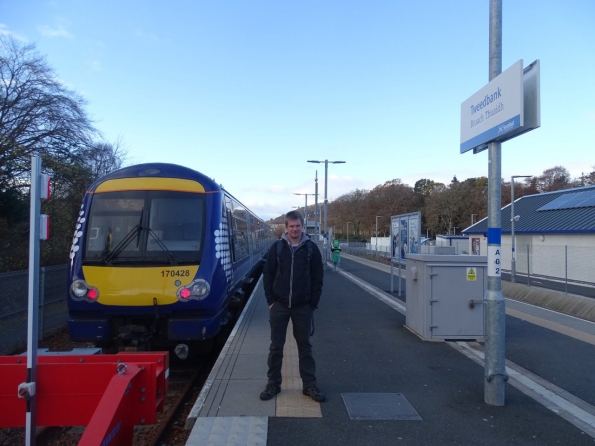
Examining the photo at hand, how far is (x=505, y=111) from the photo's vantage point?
5.16 metres

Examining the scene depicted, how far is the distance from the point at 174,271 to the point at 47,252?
1150cm

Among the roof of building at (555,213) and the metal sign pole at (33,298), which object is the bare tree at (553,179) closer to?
the roof of building at (555,213)

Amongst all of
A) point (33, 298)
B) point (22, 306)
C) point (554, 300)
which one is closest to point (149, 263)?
point (33, 298)

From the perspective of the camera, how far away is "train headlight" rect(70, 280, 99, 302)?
709 centimetres

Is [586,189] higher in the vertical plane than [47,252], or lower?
higher

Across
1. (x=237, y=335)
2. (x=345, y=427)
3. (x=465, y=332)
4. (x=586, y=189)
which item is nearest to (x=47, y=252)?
(x=237, y=335)

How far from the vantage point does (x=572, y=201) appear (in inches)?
1117

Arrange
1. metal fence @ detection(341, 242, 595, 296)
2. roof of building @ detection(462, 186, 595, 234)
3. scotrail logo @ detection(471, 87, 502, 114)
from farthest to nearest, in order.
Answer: roof of building @ detection(462, 186, 595, 234) < metal fence @ detection(341, 242, 595, 296) < scotrail logo @ detection(471, 87, 502, 114)

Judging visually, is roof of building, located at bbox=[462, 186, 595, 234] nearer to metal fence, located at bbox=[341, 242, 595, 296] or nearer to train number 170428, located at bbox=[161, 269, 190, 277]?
metal fence, located at bbox=[341, 242, 595, 296]

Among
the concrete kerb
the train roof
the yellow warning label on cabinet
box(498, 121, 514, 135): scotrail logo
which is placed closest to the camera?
box(498, 121, 514, 135): scotrail logo

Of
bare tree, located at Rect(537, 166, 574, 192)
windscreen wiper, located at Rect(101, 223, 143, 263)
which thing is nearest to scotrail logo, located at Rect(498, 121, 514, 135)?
windscreen wiper, located at Rect(101, 223, 143, 263)

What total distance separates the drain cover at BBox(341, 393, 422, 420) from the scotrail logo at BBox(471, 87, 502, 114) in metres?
3.24

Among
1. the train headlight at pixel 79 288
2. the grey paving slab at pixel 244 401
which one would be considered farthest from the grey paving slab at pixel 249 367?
the train headlight at pixel 79 288

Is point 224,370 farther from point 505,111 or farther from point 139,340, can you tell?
point 505,111
